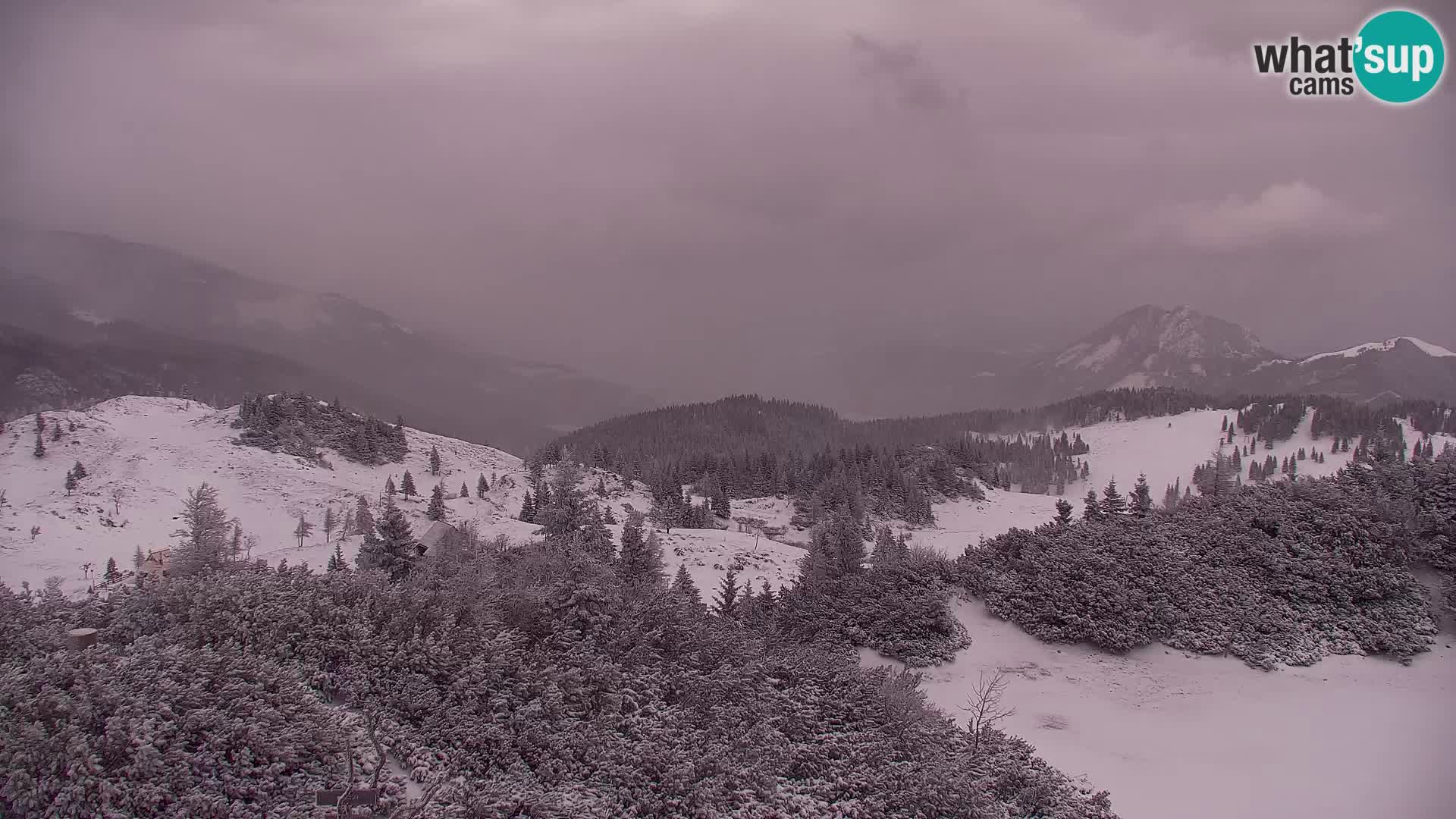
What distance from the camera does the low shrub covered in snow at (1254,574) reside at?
2177cm

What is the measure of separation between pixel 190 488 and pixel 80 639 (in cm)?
5685

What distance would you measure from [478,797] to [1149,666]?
72.0 ft

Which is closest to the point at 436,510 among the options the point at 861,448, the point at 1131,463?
the point at 861,448

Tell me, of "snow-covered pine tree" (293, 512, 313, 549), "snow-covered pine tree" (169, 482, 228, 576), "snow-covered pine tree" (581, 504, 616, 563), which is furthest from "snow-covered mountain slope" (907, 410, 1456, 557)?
"snow-covered pine tree" (169, 482, 228, 576)

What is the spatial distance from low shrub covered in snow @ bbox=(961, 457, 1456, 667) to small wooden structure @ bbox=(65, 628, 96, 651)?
27171 mm

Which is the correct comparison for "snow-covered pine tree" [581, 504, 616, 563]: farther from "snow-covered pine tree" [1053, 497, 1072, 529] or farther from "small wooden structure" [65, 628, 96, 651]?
"snow-covered pine tree" [1053, 497, 1072, 529]

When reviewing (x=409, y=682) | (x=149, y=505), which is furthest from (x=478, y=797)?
(x=149, y=505)

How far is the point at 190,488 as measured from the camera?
185ft

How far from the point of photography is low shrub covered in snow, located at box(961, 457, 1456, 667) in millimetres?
21766

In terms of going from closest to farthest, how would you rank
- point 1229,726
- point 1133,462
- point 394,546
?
point 1229,726 < point 394,546 < point 1133,462

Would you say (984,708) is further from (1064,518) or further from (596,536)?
(596,536)

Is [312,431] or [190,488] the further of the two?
[312,431]

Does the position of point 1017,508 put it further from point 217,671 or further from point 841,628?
point 217,671

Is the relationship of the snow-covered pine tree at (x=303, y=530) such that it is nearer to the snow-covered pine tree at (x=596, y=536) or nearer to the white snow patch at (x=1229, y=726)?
the snow-covered pine tree at (x=596, y=536)
